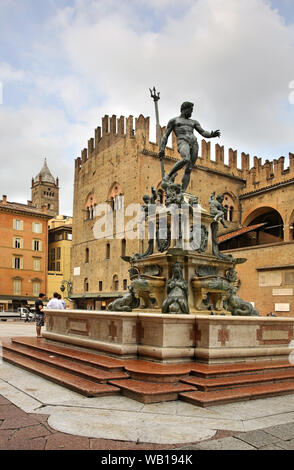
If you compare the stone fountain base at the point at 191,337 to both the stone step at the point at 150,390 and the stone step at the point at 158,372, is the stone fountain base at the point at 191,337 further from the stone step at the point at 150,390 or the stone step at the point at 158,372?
the stone step at the point at 150,390

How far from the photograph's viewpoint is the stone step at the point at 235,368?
18.5ft

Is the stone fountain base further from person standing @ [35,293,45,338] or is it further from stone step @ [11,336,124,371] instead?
person standing @ [35,293,45,338]

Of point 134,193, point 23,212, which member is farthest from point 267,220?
point 23,212

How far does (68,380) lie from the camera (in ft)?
19.0

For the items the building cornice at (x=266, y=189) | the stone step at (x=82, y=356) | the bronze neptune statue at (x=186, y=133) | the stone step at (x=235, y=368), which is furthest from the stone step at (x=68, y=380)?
the building cornice at (x=266, y=189)

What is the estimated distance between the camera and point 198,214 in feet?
29.1

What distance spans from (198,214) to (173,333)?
10.4 ft

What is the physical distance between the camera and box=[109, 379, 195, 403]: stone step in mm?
4930

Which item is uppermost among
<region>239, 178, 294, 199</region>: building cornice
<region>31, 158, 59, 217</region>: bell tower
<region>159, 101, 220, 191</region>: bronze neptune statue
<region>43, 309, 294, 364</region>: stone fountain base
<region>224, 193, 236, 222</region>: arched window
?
<region>31, 158, 59, 217</region>: bell tower

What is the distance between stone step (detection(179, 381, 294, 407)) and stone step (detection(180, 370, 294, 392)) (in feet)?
0.21

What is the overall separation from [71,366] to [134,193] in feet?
90.0

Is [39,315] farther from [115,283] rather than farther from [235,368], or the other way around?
[115,283]

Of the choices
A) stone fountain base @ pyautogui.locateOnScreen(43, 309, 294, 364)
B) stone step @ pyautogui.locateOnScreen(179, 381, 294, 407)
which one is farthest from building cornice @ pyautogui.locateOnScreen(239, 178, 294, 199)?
stone step @ pyautogui.locateOnScreen(179, 381, 294, 407)

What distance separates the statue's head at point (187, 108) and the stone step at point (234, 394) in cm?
592
